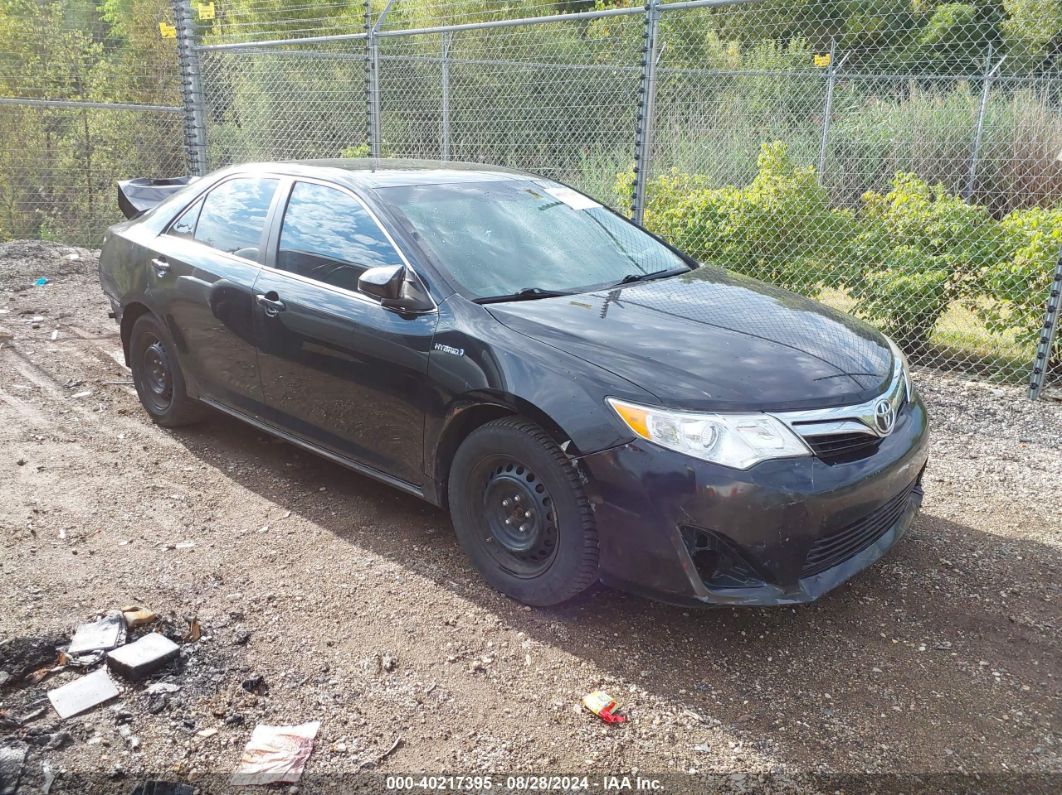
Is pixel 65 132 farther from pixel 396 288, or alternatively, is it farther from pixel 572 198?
pixel 396 288

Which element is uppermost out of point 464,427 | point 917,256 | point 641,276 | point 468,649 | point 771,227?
point 641,276

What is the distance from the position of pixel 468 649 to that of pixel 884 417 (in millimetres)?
1735

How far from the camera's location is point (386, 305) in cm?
360

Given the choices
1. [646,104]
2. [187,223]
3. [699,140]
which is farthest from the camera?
[699,140]

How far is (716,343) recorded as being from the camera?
10.6 feet

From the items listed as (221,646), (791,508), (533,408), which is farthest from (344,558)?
(791,508)

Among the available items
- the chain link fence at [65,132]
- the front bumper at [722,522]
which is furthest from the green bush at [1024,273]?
the chain link fence at [65,132]

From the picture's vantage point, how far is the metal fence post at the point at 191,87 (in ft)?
31.9

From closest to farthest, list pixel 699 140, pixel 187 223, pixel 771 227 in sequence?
pixel 187 223 < pixel 771 227 < pixel 699 140

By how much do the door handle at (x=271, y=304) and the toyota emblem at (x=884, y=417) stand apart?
2579mm

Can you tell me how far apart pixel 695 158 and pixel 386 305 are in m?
8.11

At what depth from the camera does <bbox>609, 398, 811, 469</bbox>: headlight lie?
2.82 meters

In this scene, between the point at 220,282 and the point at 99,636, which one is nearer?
the point at 99,636

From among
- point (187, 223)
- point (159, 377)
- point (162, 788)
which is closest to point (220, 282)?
point (187, 223)
